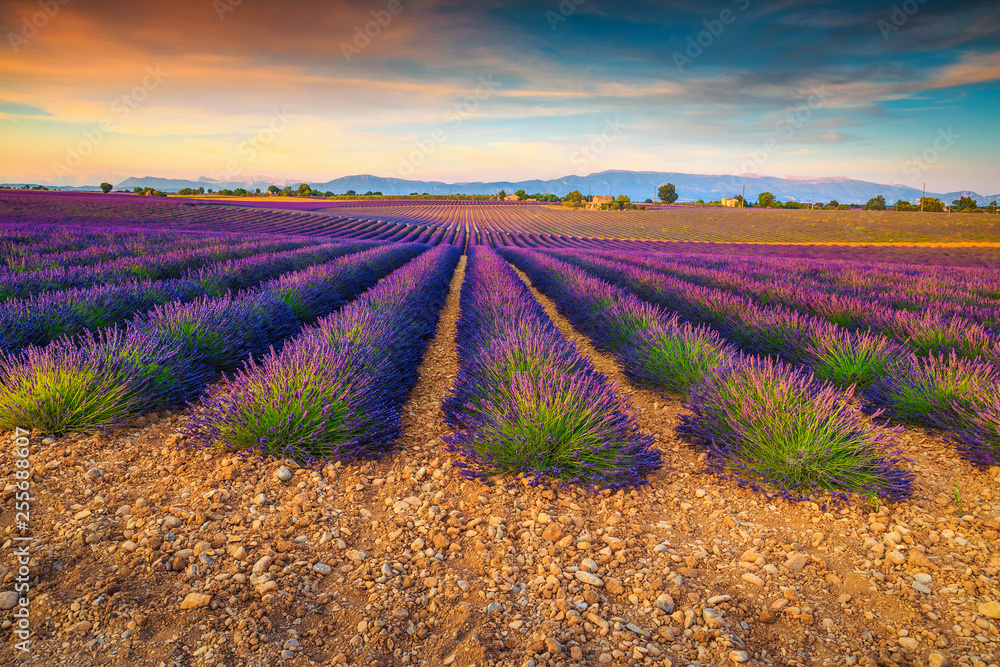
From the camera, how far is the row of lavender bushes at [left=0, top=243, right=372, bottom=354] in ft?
14.1

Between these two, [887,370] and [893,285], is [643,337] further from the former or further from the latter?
[893,285]

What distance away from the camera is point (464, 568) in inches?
88.4

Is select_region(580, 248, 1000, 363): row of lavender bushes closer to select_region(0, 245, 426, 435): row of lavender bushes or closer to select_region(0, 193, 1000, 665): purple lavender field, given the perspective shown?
select_region(0, 193, 1000, 665): purple lavender field

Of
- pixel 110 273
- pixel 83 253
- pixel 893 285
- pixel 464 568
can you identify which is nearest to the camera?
pixel 464 568

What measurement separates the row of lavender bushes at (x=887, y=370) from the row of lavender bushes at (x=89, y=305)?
23.3ft

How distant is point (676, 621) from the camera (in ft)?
6.37

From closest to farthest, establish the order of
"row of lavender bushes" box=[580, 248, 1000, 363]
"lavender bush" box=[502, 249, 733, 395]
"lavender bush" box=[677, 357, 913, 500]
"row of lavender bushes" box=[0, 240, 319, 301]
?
"lavender bush" box=[677, 357, 913, 500] < "lavender bush" box=[502, 249, 733, 395] < "row of lavender bushes" box=[580, 248, 1000, 363] < "row of lavender bushes" box=[0, 240, 319, 301]

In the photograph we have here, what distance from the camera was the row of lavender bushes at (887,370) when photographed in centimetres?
333

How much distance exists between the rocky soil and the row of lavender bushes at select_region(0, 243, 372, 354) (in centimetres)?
226

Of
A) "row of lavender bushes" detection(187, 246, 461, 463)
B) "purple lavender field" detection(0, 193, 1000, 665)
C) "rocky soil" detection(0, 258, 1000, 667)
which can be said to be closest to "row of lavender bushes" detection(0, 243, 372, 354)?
"purple lavender field" detection(0, 193, 1000, 665)

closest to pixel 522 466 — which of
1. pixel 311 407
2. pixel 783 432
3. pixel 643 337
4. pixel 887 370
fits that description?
pixel 311 407

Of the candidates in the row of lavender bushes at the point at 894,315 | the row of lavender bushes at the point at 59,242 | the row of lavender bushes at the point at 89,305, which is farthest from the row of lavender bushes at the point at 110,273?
the row of lavender bushes at the point at 894,315

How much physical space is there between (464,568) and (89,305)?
5.67 m

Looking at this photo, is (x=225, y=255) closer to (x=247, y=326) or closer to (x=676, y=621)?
(x=247, y=326)
